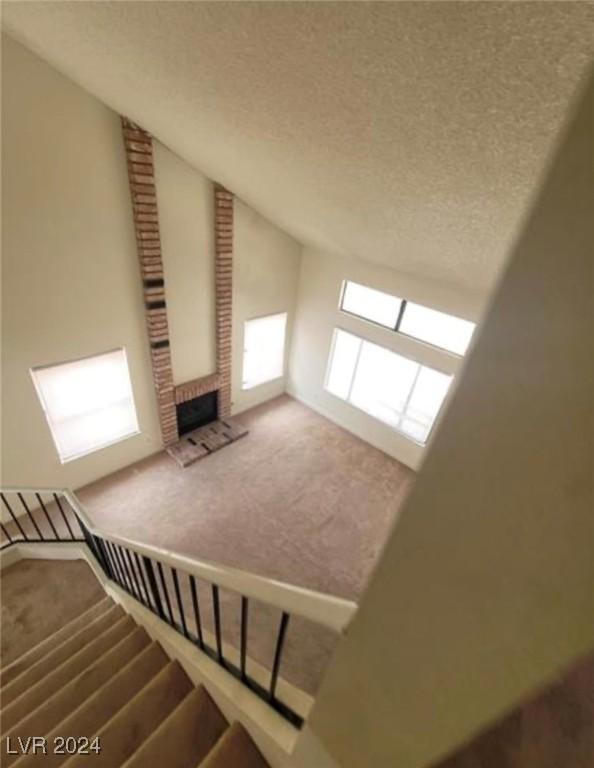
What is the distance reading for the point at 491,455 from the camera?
0.49 metres

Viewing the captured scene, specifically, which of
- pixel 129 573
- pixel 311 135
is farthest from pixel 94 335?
pixel 311 135

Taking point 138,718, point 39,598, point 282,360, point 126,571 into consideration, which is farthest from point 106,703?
point 282,360

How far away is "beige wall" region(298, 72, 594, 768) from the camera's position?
357 millimetres

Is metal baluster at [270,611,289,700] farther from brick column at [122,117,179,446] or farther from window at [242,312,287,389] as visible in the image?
window at [242,312,287,389]

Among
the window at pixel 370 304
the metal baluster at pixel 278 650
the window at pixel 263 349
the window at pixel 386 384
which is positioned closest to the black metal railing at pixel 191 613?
the metal baluster at pixel 278 650

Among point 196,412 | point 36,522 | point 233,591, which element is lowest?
point 36,522

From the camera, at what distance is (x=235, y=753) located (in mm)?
1424

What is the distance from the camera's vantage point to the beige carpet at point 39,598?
9.53 ft

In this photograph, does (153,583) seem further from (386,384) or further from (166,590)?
(386,384)

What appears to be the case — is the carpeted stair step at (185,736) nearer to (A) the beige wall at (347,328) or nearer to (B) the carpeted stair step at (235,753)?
(B) the carpeted stair step at (235,753)

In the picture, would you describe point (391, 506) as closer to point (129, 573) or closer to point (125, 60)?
point (129, 573)

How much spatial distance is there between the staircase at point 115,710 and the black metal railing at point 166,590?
20 centimetres

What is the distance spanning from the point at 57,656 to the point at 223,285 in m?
4.16

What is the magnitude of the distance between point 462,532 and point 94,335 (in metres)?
4.35
